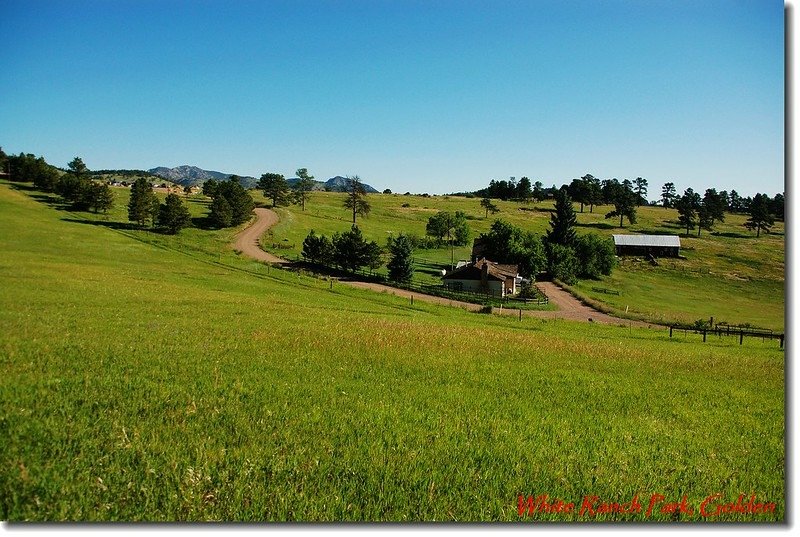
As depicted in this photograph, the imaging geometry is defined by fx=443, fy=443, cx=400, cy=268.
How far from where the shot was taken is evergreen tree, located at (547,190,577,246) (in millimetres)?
75188

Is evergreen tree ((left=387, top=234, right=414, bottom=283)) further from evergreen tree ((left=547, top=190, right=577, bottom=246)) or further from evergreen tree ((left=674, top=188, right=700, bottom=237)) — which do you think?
evergreen tree ((left=674, top=188, right=700, bottom=237))

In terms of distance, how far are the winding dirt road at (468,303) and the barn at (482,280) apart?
205 inches

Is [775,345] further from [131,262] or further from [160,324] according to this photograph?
[131,262]

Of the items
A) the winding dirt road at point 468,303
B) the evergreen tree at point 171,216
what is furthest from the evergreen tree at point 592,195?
the evergreen tree at point 171,216

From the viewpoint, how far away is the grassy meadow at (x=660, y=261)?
138 feet

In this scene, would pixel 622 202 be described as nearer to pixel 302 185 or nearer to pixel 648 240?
pixel 648 240

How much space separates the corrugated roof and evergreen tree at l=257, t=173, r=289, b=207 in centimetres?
7453

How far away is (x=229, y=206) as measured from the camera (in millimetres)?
73750

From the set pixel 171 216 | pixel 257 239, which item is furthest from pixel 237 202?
pixel 171 216

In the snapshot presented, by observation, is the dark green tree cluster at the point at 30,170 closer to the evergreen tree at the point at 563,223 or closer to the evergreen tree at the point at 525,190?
the evergreen tree at the point at 563,223

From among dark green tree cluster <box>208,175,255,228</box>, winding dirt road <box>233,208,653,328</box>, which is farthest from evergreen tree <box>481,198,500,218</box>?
dark green tree cluster <box>208,175,255,228</box>

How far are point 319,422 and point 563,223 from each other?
76.9 metres

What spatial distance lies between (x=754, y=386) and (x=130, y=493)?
13.9m

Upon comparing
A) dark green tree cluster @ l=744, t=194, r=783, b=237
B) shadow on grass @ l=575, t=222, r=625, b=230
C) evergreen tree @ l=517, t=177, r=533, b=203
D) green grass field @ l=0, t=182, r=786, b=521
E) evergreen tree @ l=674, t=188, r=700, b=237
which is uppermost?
evergreen tree @ l=517, t=177, r=533, b=203
